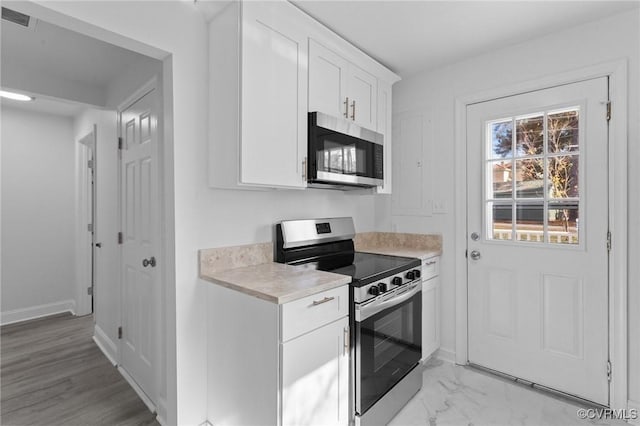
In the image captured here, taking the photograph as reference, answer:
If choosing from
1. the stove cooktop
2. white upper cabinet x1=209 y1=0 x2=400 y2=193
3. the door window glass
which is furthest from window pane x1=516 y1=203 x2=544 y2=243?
white upper cabinet x1=209 y1=0 x2=400 y2=193

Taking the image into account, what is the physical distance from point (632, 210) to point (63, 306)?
5593 mm

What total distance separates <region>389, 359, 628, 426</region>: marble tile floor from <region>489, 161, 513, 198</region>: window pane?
1.39 m

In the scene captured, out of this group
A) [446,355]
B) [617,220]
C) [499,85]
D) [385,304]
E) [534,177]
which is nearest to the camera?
[385,304]

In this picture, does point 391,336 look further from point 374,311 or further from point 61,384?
point 61,384

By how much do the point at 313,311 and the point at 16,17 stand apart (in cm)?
220

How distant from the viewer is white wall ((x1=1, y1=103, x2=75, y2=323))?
3.58 meters

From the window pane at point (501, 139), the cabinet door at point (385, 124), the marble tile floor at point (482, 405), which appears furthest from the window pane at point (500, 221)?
the marble tile floor at point (482, 405)

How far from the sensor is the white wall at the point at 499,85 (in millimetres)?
1920

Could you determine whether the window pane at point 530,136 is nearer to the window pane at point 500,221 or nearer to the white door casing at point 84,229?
the window pane at point 500,221

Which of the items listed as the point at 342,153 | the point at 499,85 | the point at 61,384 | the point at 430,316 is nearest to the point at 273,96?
the point at 342,153

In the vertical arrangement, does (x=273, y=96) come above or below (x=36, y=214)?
above

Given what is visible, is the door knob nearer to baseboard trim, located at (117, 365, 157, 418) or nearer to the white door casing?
baseboard trim, located at (117, 365, 157, 418)

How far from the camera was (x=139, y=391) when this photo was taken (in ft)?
7.28

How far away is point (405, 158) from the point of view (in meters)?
2.91
